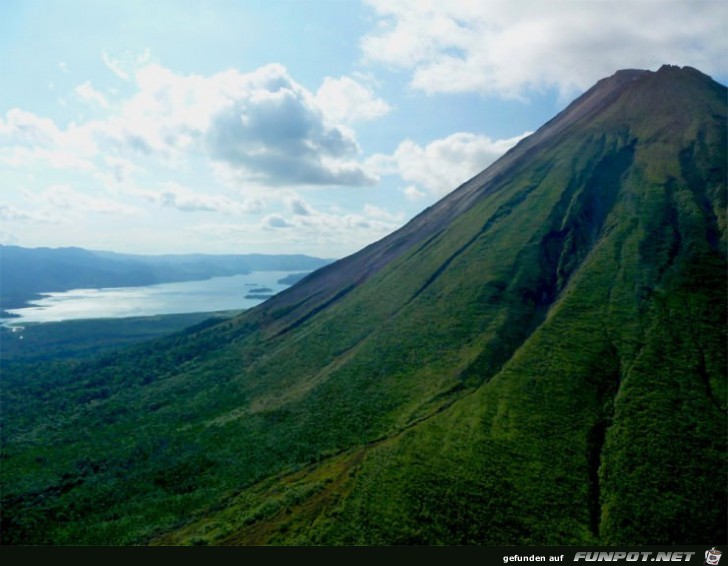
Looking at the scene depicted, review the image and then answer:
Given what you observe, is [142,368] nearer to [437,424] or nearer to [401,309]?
[401,309]

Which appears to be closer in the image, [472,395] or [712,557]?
[712,557]

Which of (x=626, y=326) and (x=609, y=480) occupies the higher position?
(x=626, y=326)

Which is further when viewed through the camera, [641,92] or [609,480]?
[641,92]

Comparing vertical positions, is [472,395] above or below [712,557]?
above

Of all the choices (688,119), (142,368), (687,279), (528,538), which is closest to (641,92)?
(688,119)

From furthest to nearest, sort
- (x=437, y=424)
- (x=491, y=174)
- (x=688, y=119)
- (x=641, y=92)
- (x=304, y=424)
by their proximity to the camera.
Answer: (x=491, y=174)
(x=641, y=92)
(x=688, y=119)
(x=304, y=424)
(x=437, y=424)

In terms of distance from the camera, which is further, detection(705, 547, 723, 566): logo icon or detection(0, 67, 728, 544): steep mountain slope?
detection(0, 67, 728, 544): steep mountain slope

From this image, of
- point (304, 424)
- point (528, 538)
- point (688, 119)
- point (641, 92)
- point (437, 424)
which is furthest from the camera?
point (641, 92)
